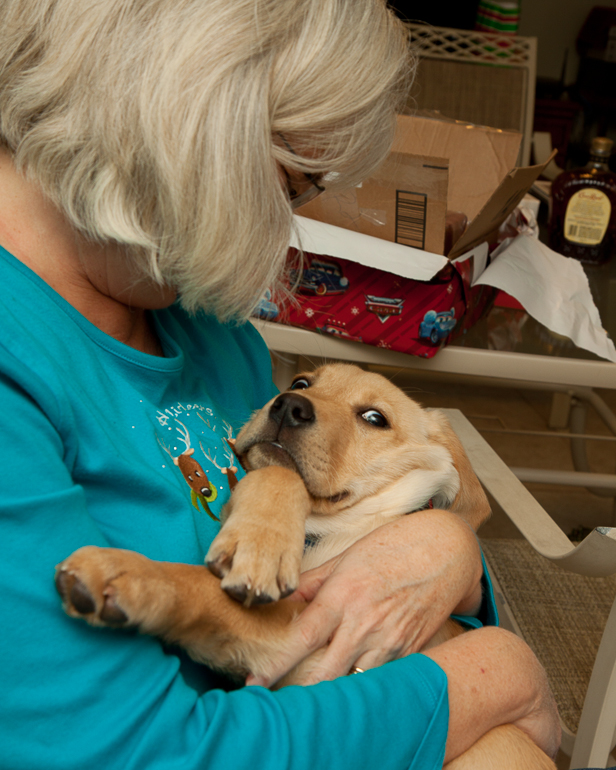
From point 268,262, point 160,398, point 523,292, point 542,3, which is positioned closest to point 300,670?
point 160,398

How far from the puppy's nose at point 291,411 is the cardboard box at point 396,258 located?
0.36 m

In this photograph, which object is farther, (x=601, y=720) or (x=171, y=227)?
(x=601, y=720)

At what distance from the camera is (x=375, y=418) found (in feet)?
4.05

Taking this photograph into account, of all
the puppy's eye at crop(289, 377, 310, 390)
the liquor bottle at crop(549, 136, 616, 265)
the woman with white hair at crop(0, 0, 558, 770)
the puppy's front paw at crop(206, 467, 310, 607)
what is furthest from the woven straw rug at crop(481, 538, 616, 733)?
the liquor bottle at crop(549, 136, 616, 265)

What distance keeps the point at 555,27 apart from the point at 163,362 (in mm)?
6667

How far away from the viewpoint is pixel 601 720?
1091 mm

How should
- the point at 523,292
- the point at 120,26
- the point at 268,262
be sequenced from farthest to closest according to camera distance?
the point at 523,292, the point at 268,262, the point at 120,26

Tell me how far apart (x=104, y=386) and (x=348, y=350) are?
825mm

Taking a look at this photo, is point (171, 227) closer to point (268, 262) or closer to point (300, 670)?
point (268, 262)

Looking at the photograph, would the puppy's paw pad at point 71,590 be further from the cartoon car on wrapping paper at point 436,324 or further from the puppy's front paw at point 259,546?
the cartoon car on wrapping paper at point 436,324

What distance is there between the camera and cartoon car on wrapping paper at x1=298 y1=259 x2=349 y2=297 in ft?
4.59

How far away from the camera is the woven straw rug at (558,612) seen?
135 cm

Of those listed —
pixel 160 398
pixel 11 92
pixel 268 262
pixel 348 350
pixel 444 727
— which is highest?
pixel 11 92

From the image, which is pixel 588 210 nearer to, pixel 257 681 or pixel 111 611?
pixel 257 681
